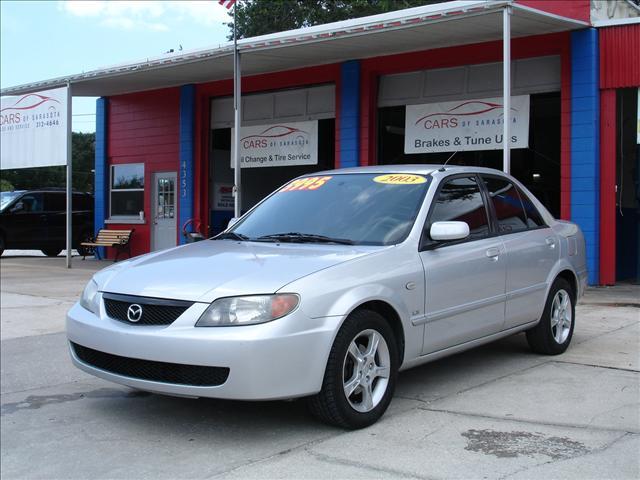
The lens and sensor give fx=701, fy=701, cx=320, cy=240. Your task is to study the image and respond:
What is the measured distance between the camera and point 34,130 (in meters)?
16.8

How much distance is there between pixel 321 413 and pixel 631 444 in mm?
1771

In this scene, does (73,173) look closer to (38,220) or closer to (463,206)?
(38,220)

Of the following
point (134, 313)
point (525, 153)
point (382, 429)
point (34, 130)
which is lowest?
point (382, 429)

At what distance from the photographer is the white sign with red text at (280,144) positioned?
606 inches

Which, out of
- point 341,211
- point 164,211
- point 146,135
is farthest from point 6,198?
point 341,211

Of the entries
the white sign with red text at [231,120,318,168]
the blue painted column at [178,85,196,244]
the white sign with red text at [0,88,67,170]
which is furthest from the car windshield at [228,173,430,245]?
the white sign with red text at [0,88,67,170]

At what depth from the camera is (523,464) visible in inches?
145

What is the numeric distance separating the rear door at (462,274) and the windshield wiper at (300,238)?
0.58 meters

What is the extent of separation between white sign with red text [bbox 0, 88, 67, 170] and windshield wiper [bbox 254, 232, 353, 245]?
12350 mm

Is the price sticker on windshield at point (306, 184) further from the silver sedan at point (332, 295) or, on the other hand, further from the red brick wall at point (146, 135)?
the red brick wall at point (146, 135)

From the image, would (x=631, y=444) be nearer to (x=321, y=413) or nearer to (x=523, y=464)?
(x=523, y=464)

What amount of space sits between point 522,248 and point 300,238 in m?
1.96

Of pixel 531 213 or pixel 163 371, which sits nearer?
pixel 163 371

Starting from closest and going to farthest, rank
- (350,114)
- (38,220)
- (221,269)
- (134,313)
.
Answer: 1. (134,313)
2. (221,269)
3. (350,114)
4. (38,220)
